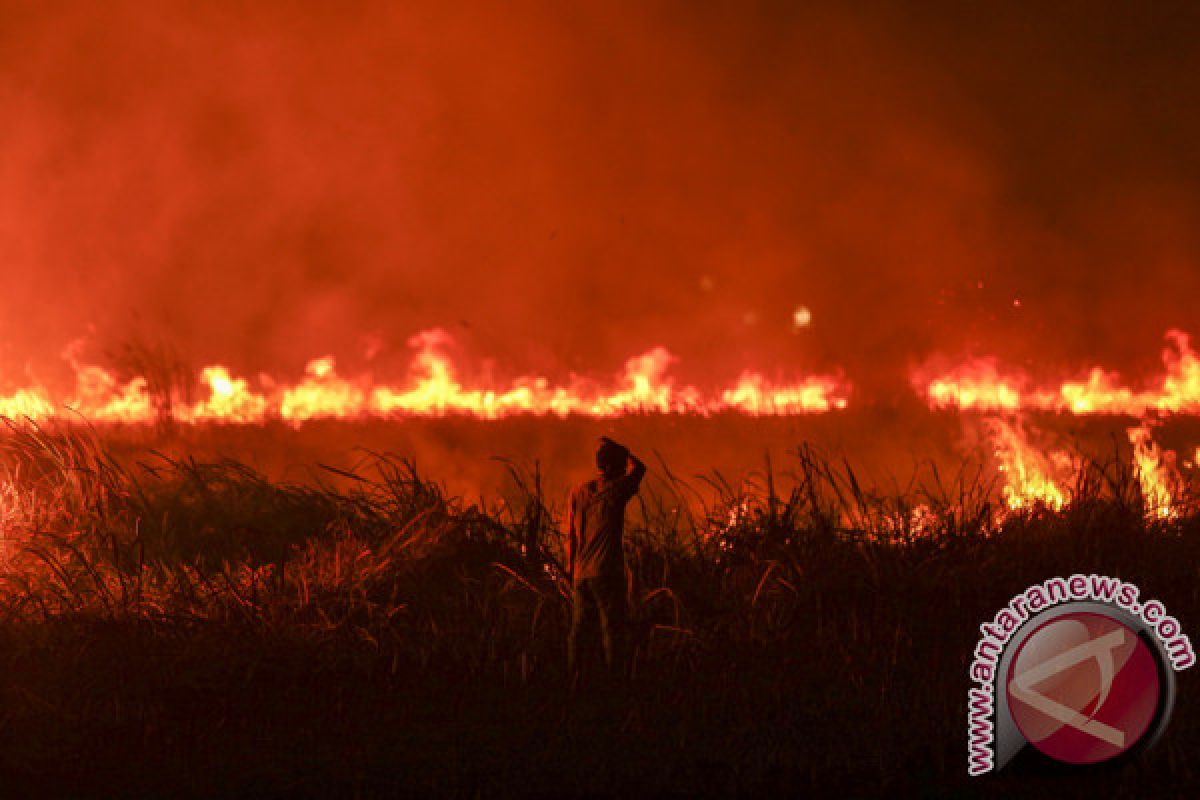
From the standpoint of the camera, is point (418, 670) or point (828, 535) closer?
point (418, 670)

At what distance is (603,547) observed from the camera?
7.91 m

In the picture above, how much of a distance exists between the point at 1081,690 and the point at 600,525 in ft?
10.6

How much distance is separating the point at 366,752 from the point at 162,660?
2.46m

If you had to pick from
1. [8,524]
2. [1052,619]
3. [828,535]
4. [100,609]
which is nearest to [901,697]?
[1052,619]

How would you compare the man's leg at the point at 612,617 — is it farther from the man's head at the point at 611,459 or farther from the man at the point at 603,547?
the man's head at the point at 611,459

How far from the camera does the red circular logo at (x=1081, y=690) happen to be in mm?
6016

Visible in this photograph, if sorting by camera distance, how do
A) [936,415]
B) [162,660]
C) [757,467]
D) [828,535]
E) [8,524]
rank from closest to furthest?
[162,660] → [828,535] → [8,524] → [757,467] → [936,415]

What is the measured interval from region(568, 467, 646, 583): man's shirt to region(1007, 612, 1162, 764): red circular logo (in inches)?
110

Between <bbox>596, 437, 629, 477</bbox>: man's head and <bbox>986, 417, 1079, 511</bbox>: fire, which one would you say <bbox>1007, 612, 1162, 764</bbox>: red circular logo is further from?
<bbox>986, 417, 1079, 511</bbox>: fire

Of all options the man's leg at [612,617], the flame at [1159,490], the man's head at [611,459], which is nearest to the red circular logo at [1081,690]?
the man's leg at [612,617]

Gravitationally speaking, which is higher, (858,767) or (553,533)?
(553,533)

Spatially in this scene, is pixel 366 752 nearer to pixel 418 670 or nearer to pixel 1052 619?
pixel 418 670

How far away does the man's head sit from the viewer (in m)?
7.96

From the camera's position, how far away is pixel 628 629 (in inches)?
334
